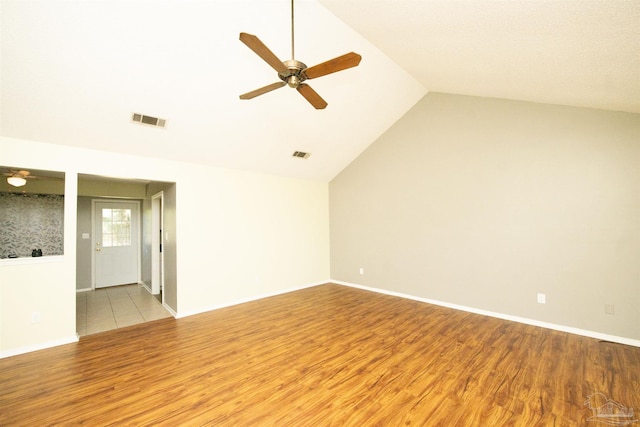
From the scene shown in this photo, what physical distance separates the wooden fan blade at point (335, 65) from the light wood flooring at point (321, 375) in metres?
2.68

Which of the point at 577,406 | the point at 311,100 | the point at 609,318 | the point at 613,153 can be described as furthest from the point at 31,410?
the point at 613,153

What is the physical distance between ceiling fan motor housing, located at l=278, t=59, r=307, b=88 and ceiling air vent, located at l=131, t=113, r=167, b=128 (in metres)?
2.07

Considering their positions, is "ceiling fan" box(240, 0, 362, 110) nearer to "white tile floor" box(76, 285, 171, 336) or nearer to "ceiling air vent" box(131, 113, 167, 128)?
"ceiling air vent" box(131, 113, 167, 128)

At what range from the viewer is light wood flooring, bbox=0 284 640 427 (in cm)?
203

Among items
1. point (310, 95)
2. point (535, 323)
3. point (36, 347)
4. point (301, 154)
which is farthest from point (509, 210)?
point (36, 347)

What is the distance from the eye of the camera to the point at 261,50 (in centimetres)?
190

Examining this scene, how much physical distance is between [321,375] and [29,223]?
577cm

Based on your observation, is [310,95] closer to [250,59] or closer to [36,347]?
[250,59]

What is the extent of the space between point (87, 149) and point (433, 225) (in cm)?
532

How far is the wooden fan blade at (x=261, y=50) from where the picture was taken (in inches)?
69.2

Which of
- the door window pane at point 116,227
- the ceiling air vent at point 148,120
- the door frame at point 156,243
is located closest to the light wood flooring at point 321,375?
the door frame at point 156,243

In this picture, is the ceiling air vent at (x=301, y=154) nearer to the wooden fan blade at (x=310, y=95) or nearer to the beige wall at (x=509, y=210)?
the beige wall at (x=509, y=210)

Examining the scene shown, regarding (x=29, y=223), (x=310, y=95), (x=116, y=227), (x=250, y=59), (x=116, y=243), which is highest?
(x=250, y=59)

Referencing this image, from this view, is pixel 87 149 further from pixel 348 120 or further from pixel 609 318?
pixel 609 318
